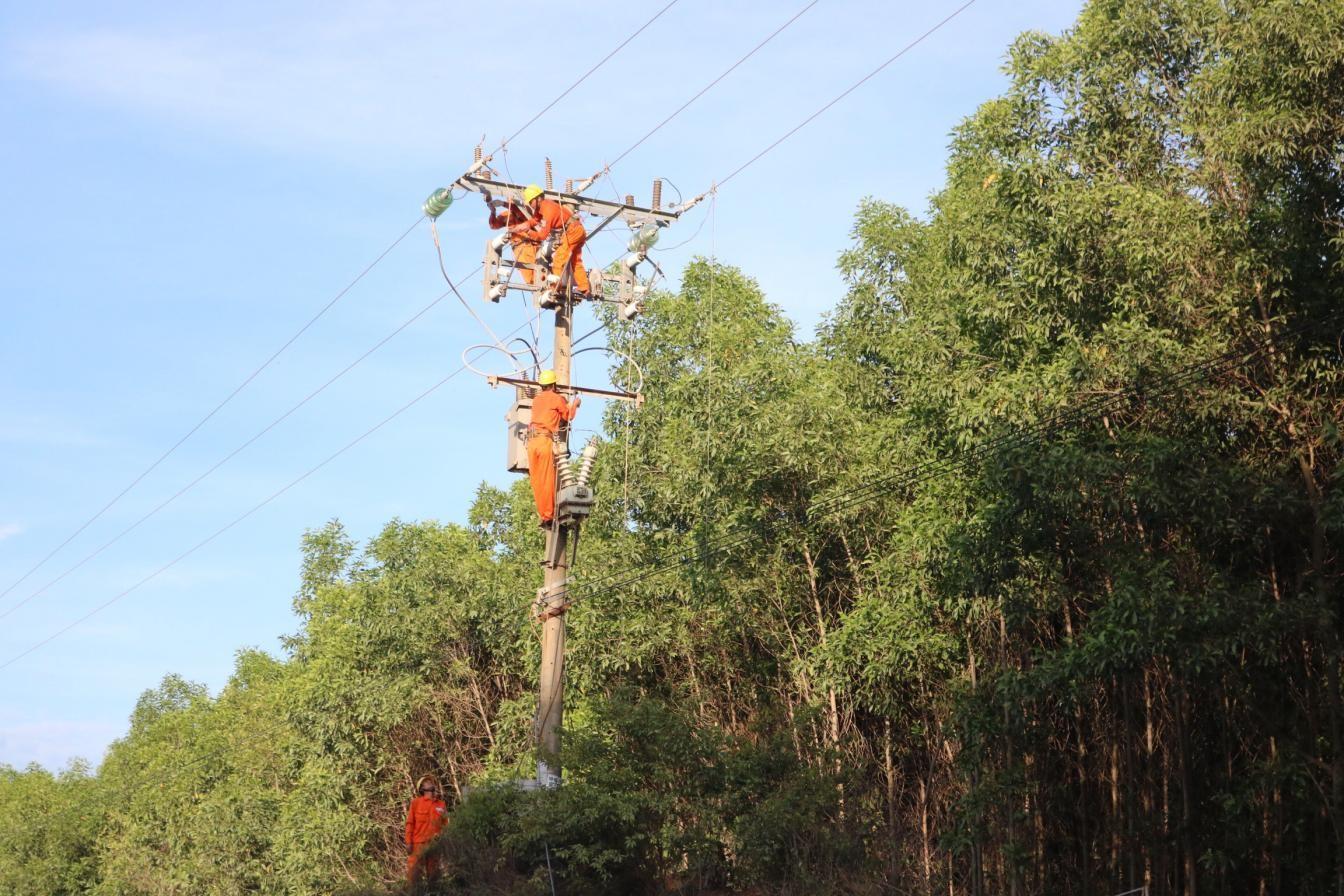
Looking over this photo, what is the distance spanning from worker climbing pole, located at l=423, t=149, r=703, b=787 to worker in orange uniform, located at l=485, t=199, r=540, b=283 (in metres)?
0.01

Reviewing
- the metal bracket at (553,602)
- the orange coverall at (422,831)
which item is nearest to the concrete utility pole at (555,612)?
the metal bracket at (553,602)

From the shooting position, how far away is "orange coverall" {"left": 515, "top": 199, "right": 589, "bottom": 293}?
1783 cm

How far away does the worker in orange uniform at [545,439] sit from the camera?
1719 centimetres

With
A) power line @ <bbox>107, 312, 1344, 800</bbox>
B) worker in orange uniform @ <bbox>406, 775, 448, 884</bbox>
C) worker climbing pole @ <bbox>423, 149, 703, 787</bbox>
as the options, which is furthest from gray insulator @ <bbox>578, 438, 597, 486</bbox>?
worker in orange uniform @ <bbox>406, 775, 448, 884</bbox>

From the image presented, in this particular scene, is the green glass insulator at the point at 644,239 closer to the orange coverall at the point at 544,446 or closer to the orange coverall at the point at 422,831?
the orange coverall at the point at 544,446

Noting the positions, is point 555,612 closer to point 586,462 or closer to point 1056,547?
point 586,462

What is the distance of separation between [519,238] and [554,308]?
0.92 meters

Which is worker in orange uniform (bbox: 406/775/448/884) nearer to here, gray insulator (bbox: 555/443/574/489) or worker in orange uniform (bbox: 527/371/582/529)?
worker in orange uniform (bbox: 527/371/582/529)

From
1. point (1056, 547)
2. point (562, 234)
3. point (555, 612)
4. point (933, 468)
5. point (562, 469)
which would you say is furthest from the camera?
point (933, 468)

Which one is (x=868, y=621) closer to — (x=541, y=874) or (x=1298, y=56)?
(x=541, y=874)

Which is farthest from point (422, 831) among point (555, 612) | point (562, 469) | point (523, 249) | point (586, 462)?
point (523, 249)

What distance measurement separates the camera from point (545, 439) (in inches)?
679

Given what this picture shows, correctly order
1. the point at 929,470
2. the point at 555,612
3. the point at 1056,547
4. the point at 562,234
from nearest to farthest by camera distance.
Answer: the point at 1056,547 → the point at 555,612 → the point at 562,234 → the point at 929,470

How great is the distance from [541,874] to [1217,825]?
276 inches
